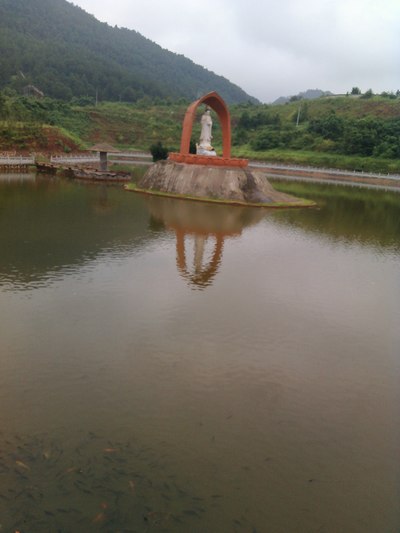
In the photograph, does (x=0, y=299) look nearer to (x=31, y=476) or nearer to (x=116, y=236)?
(x=31, y=476)

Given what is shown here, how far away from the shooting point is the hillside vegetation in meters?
55.0

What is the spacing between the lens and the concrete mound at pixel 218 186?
3294cm

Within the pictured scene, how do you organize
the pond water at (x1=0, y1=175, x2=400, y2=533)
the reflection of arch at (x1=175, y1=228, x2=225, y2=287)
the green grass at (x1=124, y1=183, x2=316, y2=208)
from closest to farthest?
the pond water at (x1=0, y1=175, x2=400, y2=533) < the reflection of arch at (x1=175, y1=228, x2=225, y2=287) < the green grass at (x1=124, y1=183, x2=316, y2=208)

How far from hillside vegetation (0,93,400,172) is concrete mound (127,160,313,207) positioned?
2428 cm

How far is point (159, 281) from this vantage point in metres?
15.2

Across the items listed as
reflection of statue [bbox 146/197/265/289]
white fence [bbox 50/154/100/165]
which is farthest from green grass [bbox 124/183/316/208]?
white fence [bbox 50/154/100/165]

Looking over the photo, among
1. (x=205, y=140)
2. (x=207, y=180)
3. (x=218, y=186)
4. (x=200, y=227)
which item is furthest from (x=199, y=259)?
(x=205, y=140)

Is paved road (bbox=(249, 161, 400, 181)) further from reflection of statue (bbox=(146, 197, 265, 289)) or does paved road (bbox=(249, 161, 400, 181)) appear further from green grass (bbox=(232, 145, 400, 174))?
reflection of statue (bbox=(146, 197, 265, 289))

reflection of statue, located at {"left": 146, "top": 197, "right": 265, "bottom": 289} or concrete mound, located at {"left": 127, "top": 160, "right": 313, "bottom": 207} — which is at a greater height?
concrete mound, located at {"left": 127, "top": 160, "right": 313, "bottom": 207}

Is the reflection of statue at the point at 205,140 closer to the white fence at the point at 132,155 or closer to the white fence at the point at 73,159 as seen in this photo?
the white fence at the point at 73,159

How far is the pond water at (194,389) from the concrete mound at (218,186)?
46.2 feet

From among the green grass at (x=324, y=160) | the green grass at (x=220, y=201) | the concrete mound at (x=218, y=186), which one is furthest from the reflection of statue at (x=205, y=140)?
the green grass at (x=324, y=160)

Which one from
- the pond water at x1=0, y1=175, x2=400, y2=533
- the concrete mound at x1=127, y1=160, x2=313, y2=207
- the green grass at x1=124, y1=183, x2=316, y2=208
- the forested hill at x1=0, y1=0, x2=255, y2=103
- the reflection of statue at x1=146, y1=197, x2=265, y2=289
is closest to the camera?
the pond water at x1=0, y1=175, x2=400, y2=533

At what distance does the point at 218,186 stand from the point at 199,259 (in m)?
16.2
